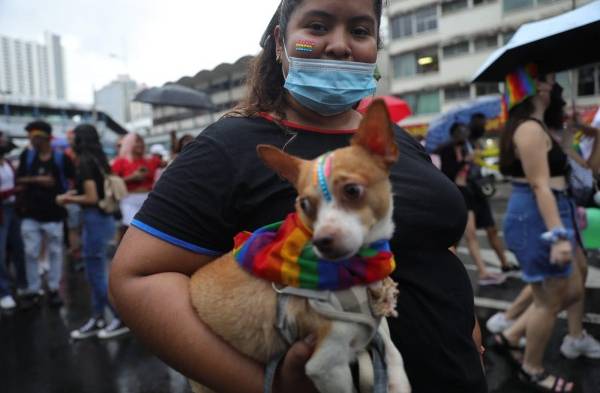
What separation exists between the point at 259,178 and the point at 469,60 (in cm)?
3178

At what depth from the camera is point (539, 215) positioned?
10.4 ft

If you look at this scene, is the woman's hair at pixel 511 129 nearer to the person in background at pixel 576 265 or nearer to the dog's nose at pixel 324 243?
the person in background at pixel 576 265

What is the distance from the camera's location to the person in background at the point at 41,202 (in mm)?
5727

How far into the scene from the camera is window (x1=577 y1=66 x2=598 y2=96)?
2373 cm

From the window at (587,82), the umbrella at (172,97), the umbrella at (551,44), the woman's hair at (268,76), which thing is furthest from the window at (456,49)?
the woman's hair at (268,76)

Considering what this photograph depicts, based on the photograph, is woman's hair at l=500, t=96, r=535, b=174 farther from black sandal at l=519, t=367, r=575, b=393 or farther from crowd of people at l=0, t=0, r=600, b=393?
crowd of people at l=0, t=0, r=600, b=393

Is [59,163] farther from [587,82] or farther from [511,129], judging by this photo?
[587,82]

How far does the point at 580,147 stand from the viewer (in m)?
4.40

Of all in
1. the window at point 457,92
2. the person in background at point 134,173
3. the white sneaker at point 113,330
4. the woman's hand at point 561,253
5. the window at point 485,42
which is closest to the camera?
the woman's hand at point 561,253

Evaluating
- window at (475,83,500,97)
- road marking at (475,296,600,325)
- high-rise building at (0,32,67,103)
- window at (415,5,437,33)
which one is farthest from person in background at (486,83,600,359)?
high-rise building at (0,32,67,103)

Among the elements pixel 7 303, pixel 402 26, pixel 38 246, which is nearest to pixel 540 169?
pixel 38 246

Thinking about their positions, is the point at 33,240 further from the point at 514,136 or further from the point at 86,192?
the point at 514,136

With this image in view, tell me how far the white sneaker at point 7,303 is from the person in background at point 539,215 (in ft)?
20.3

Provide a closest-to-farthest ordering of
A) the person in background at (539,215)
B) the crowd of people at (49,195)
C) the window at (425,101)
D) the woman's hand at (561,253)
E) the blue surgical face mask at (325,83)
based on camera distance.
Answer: the blue surgical face mask at (325,83), the woman's hand at (561,253), the person in background at (539,215), the crowd of people at (49,195), the window at (425,101)
